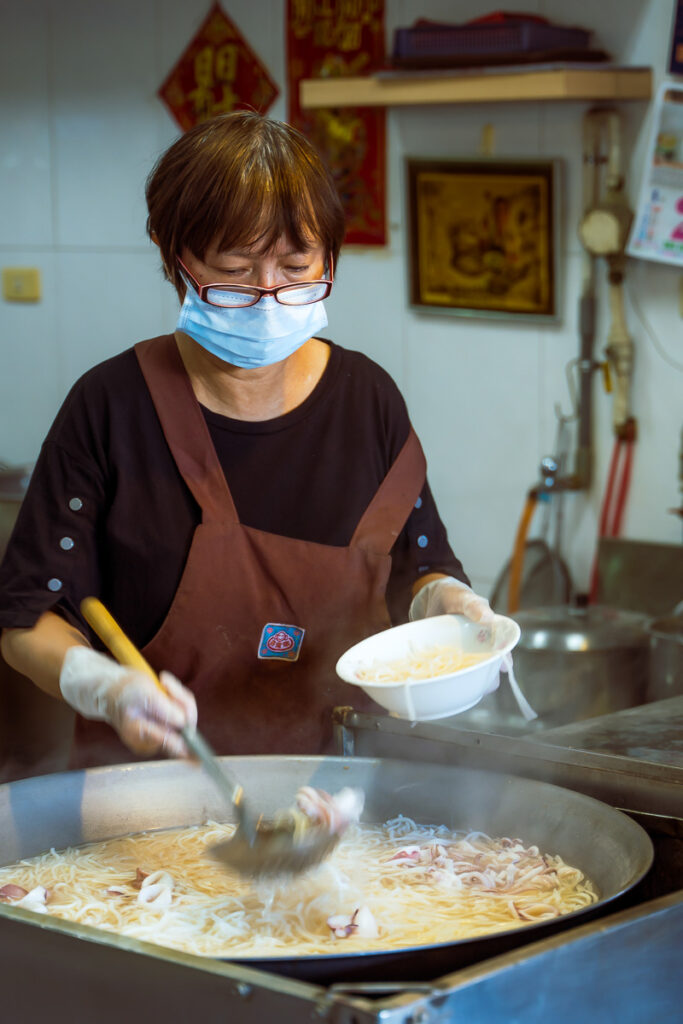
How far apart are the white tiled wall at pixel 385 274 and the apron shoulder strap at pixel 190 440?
144 centimetres

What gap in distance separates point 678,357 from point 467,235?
74cm

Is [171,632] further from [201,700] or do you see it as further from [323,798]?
[323,798]

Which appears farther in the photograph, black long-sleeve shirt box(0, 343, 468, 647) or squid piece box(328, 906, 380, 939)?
black long-sleeve shirt box(0, 343, 468, 647)

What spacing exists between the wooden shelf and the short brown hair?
1.72 meters

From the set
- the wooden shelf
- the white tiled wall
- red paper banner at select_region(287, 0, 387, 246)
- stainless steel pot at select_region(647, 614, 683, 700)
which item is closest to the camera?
stainless steel pot at select_region(647, 614, 683, 700)

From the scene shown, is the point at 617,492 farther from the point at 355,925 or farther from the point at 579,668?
the point at 355,925

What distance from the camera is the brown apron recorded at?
1.80 metres

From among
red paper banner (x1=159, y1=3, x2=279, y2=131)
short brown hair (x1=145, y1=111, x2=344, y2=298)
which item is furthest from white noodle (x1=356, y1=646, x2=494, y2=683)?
red paper banner (x1=159, y1=3, x2=279, y2=131)

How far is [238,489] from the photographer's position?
1.83m

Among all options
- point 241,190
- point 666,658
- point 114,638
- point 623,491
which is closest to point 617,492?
point 623,491

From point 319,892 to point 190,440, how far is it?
657mm

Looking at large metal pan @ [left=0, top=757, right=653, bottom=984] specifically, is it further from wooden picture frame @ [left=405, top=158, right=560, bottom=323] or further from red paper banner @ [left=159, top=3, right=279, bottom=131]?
red paper banner @ [left=159, top=3, right=279, bottom=131]

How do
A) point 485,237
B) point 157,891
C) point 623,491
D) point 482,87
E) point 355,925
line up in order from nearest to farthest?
point 355,925, point 157,891, point 482,87, point 623,491, point 485,237

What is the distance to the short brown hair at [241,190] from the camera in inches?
65.0
